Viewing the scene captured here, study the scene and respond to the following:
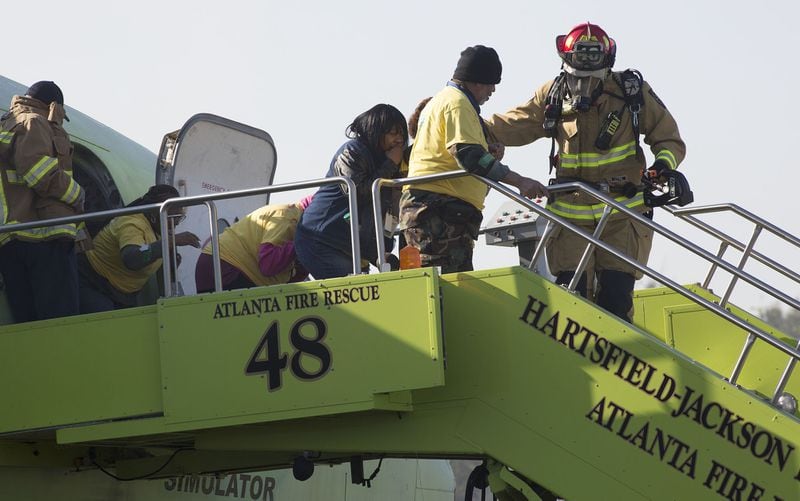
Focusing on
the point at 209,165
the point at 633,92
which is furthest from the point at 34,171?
the point at 633,92

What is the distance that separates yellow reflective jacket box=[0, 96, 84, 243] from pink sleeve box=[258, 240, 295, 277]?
126 centimetres

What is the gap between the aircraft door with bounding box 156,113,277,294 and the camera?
32.0 ft

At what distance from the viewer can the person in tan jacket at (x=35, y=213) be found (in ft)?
26.3

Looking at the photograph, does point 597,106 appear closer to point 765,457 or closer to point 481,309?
point 481,309

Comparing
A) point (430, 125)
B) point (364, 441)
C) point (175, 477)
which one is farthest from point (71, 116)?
point (364, 441)

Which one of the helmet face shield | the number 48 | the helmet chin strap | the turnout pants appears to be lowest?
the number 48

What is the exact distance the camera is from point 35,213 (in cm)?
820

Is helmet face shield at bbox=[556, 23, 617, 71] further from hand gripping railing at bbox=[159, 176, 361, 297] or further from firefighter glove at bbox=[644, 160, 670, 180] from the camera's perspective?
hand gripping railing at bbox=[159, 176, 361, 297]

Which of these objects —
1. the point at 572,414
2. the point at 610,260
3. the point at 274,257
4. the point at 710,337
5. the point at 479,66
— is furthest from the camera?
the point at 710,337

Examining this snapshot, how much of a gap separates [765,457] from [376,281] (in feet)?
7.58

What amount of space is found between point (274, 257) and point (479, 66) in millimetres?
1931

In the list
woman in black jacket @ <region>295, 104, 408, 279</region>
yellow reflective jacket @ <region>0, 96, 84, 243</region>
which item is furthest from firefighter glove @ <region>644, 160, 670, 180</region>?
yellow reflective jacket @ <region>0, 96, 84, 243</region>

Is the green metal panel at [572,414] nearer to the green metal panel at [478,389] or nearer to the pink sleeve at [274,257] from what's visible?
the green metal panel at [478,389]

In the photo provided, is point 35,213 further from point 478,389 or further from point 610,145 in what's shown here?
point 610,145
